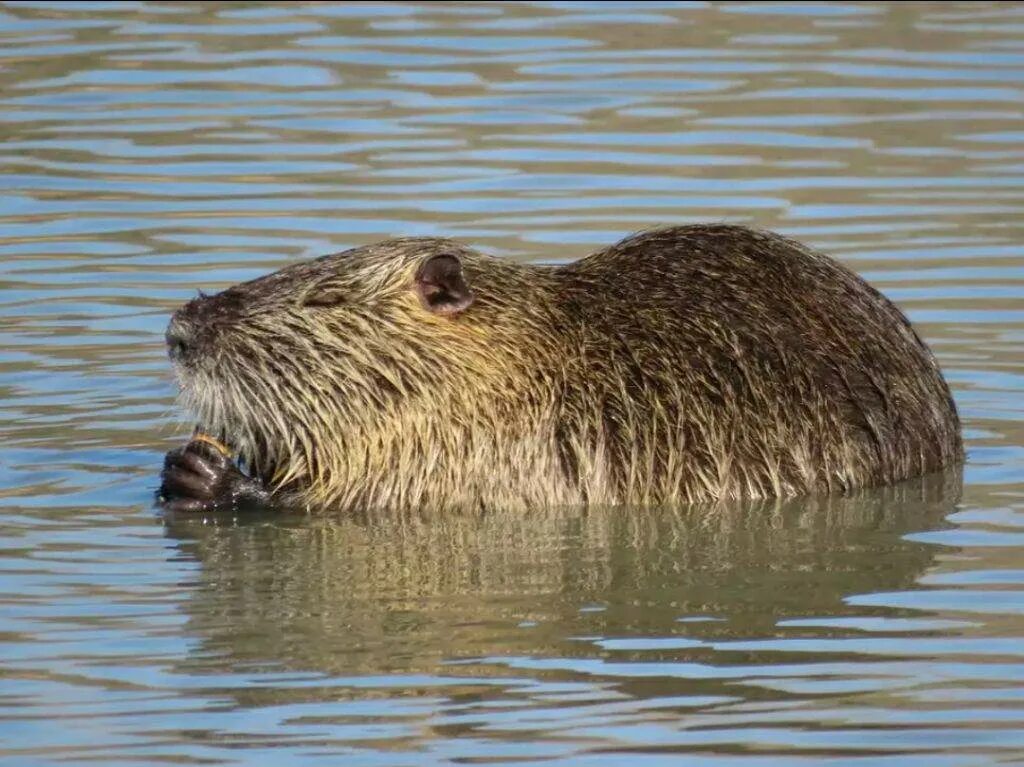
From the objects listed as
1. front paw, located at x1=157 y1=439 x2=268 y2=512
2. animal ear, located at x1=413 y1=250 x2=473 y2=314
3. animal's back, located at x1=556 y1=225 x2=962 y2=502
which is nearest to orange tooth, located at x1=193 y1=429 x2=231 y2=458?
front paw, located at x1=157 y1=439 x2=268 y2=512

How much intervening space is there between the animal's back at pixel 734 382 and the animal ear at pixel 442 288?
0.39 meters

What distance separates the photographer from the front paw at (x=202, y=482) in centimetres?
832

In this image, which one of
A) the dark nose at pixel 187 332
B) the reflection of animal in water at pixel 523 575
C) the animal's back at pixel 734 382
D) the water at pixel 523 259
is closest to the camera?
the water at pixel 523 259

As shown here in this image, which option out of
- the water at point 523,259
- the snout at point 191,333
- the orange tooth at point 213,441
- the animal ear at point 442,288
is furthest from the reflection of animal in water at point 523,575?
the animal ear at point 442,288

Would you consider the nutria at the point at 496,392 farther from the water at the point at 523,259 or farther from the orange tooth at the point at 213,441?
the water at the point at 523,259

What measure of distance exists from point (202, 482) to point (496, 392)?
38.4 inches

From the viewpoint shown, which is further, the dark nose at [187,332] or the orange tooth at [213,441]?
the orange tooth at [213,441]

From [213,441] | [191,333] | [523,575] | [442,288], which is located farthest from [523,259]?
[523,575]

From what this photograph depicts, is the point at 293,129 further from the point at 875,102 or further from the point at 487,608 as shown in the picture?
the point at 487,608

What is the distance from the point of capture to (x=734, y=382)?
8.46m

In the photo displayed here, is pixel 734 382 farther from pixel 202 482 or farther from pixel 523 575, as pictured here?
pixel 202 482

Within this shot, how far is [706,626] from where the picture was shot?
22.8 feet

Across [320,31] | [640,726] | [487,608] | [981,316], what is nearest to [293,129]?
[320,31]

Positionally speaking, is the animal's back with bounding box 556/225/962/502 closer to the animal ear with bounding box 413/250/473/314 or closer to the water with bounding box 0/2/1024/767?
the water with bounding box 0/2/1024/767
